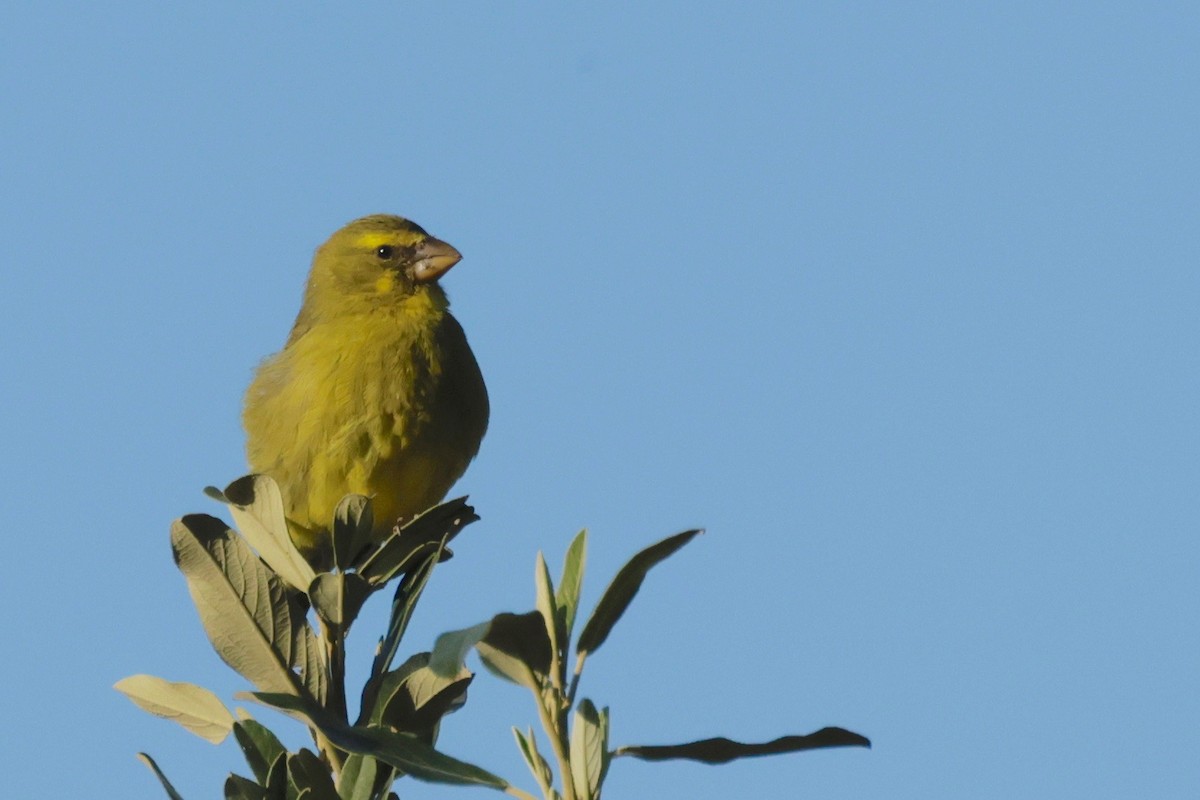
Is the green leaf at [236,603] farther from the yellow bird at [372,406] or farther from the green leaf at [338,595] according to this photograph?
the yellow bird at [372,406]

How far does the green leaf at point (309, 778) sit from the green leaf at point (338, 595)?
273 millimetres

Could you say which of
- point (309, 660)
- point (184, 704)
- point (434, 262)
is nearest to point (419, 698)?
point (309, 660)

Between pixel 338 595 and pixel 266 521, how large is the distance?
24 centimetres

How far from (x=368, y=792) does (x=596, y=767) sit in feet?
1.27

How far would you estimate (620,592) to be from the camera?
1821 mm

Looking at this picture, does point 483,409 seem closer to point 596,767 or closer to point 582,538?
point 582,538

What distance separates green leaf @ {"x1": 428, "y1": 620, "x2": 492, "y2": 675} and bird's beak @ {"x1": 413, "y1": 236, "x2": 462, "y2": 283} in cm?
322

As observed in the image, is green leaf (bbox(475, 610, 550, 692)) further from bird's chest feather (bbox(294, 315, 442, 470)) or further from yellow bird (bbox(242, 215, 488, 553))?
bird's chest feather (bbox(294, 315, 442, 470))

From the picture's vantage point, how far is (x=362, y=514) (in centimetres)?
251

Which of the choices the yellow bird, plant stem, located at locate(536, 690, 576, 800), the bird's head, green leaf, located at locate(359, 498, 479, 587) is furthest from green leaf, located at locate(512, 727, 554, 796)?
the bird's head

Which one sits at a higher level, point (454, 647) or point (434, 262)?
point (434, 262)

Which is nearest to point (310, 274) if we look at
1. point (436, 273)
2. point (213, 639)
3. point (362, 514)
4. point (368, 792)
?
point (436, 273)

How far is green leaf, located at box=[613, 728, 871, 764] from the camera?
177 centimetres

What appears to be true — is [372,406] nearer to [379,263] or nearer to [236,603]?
[379,263]
